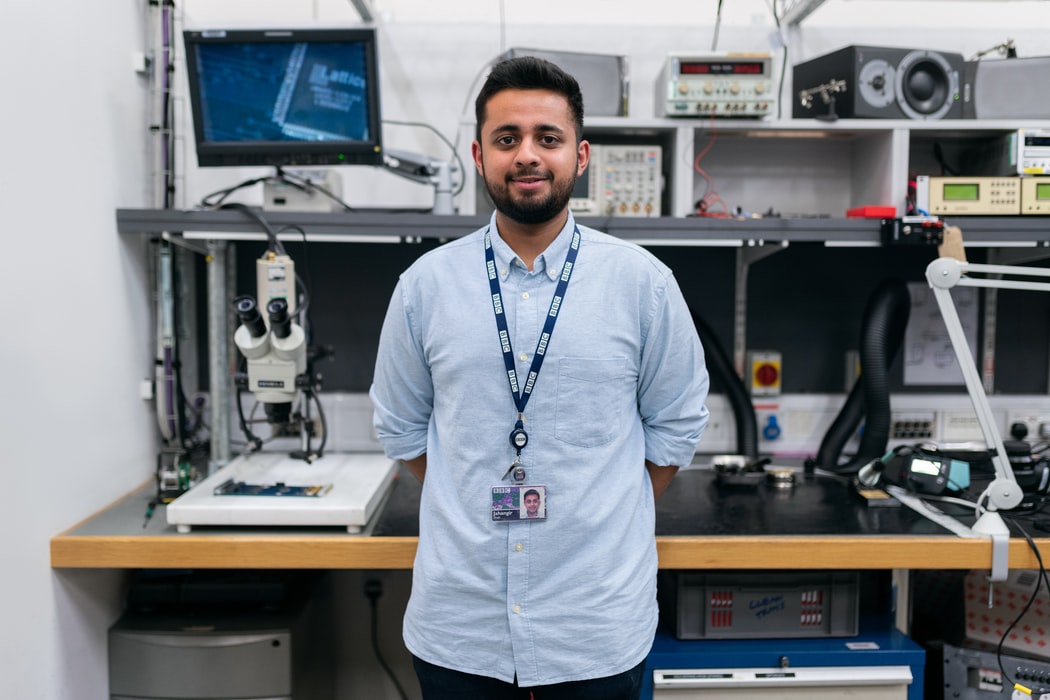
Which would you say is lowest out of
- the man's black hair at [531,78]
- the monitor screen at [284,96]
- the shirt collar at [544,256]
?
the shirt collar at [544,256]

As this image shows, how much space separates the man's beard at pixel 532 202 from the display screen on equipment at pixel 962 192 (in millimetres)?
1305

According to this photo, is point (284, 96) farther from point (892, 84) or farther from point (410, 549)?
point (892, 84)

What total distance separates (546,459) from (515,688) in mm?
389

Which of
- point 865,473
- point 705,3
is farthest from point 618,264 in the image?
point 705,3

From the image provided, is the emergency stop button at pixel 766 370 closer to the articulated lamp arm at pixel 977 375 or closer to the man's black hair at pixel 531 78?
the articulated lamp arm at pixel 977 375

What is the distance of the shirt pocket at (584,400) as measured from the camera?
46.6 inches

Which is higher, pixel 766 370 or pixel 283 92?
pixel 283 92

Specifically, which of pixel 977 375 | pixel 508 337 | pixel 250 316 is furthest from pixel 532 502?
pixel 977 375

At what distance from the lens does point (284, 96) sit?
1835mm

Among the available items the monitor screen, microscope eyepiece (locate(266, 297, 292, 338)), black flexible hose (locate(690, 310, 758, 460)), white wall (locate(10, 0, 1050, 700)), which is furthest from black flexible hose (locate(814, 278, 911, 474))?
microscope eyepiece (locate(266, 297, 292, 338))

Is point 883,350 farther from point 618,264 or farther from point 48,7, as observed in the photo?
point 48,7

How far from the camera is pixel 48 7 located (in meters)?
1.54

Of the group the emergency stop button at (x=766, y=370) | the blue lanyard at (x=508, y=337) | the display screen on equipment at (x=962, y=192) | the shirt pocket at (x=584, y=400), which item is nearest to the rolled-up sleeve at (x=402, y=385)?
the blue lanyard at (x=508, y=337)

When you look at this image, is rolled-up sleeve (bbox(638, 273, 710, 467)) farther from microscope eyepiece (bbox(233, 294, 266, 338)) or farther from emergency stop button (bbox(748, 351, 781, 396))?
emergency stop button (bbox(748, 351, 781, 396))
